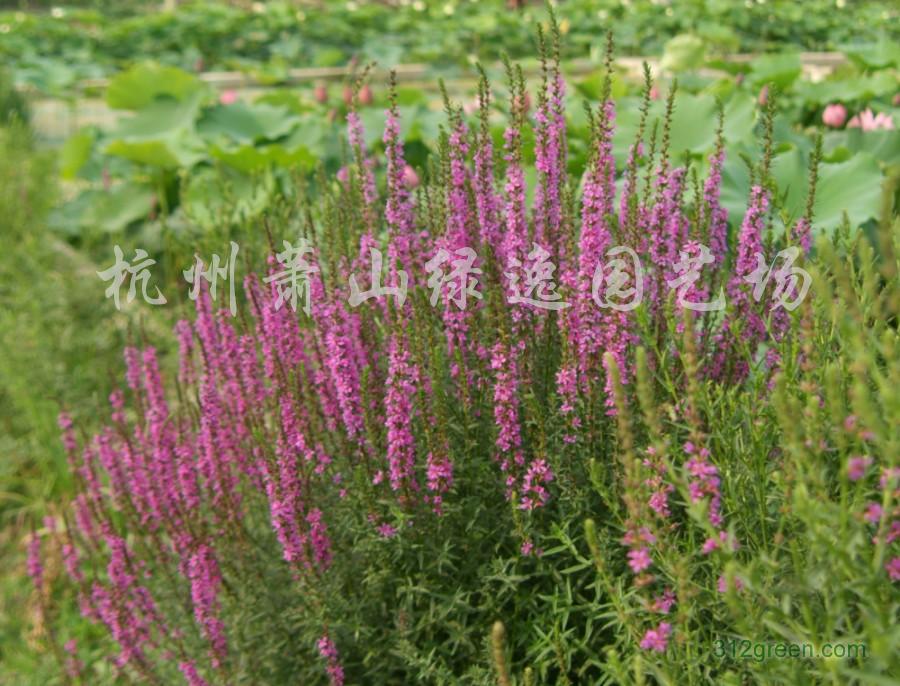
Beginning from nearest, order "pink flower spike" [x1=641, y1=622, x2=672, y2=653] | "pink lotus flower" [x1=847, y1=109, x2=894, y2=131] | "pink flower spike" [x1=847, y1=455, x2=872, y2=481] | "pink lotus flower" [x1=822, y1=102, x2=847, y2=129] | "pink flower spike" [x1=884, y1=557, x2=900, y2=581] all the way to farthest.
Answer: "pink flower spike" [x1=847, y1=455, x2=872, y2=481] < "pink flower spike" [x1=884, y1=557, x2=900, y2=581] < "pink flower spike" [x1=641, y1=622, x2=672, y2=653] < "pink lotus flower" [x1=847, y1=109, x2=894, y2=131] < "pink lotus flower" [x1=822, y1=102, x2=847, y2=129]

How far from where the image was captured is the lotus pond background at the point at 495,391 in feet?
4.77

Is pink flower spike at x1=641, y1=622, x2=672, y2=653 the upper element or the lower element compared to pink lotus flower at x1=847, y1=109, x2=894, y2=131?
lower

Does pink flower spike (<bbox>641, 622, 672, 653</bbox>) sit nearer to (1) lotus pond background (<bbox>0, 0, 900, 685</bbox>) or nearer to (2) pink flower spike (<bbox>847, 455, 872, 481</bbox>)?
(1) lotus pond background (<bbox>0, 0, 900, 685</bbox>)

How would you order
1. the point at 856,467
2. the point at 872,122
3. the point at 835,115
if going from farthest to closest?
the point at 835,115 < the point at 872,122 < the point at 856,467

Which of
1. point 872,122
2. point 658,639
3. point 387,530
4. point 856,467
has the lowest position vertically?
point 387,530

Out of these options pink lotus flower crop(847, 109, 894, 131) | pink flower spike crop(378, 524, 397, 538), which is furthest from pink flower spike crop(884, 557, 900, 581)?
pink lotus flower crop(847, 109, 894, 131)

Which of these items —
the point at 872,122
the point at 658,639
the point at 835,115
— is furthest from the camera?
the point at 835,115

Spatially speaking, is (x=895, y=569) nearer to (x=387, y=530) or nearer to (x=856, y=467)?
(x=856, y=467)

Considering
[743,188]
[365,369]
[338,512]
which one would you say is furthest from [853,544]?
[743,188]

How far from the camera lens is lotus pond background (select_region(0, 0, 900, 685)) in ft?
4.77

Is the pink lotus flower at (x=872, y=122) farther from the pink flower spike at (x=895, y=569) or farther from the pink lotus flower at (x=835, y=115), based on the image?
the pink flower spike at (x=895, y=569)

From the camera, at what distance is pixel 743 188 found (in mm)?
3941

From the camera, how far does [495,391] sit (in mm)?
2082

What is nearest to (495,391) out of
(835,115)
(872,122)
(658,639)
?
(658,639)
